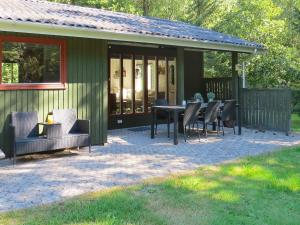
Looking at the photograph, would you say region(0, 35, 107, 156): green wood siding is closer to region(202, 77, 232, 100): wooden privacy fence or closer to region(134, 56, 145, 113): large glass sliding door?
region(134, 56, 145, 113): large glass sliding door

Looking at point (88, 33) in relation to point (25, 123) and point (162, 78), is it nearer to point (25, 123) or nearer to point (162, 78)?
point (25, 123)

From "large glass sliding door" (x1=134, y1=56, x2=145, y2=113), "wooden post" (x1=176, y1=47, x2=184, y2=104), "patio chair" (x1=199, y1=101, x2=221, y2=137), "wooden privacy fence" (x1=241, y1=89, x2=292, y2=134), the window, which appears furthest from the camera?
"large glass sliding door" (x1=134, y1=56, x2=145, y2=113)

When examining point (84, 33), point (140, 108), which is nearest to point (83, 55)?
point (84, 33)

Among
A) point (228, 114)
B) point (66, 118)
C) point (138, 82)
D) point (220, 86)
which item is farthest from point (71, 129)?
point (220, 86)

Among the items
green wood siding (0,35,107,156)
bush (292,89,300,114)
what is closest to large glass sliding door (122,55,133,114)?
green wood siding (0,35,107,156)

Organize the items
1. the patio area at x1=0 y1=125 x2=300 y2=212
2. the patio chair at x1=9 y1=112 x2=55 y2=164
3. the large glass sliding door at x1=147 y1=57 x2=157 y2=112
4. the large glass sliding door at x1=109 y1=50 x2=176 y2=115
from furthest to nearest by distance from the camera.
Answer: the large glass sliding door at x1=147 y1=57 x2=157 y2=112 < the large glass sliding door at x1=109 y1=50 x2=176 y2=115 < the patio chair at x1=9 y1=112 x2=55 y2=164 < the patio area at x1=0 y1=125 x2=300 y2=212

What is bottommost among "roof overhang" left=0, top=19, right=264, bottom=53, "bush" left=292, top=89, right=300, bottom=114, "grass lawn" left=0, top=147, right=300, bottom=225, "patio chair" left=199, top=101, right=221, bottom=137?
"grass lawn" left=0, top=147, right=300, bottom=225

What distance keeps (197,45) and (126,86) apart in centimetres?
300

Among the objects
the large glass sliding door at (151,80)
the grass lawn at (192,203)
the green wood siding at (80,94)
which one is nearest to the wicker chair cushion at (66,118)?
the green wood siding at (80,94)

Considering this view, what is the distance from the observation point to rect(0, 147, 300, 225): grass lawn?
4375 millimetres

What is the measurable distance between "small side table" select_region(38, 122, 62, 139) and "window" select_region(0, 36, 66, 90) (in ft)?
3.27

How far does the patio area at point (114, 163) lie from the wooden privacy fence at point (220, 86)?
3153 mm

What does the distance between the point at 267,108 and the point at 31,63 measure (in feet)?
22.9

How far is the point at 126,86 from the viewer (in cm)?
1293
